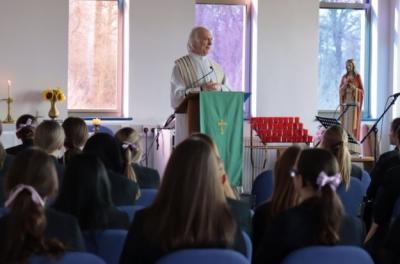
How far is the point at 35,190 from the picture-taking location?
2.44 meters

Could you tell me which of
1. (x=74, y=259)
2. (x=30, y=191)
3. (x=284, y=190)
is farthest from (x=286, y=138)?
(x=74, y=259)

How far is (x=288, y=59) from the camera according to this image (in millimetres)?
10445

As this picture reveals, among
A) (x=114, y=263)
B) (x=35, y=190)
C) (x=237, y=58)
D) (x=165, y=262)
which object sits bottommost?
(x=114, y=263)

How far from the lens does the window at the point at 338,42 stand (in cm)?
1115

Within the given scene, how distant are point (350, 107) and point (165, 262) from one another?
8616mm

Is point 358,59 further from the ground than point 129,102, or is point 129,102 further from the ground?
point 358,59

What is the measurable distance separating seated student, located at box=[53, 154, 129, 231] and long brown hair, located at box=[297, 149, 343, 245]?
2.73ft

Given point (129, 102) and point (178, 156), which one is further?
point (129, 102)

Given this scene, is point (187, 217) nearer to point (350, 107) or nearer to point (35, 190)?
point (35, 190)

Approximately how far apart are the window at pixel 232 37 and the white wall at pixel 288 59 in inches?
12.4

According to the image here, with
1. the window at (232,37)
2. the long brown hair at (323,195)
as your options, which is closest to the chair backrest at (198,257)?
the long brown hair at (323,195)

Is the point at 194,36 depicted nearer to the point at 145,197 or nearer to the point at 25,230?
the point at 145,197

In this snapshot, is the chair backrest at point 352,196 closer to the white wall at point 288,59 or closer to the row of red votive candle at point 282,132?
the row of red votive candle at point 282,132

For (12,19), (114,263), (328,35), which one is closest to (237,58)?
(328,35)
